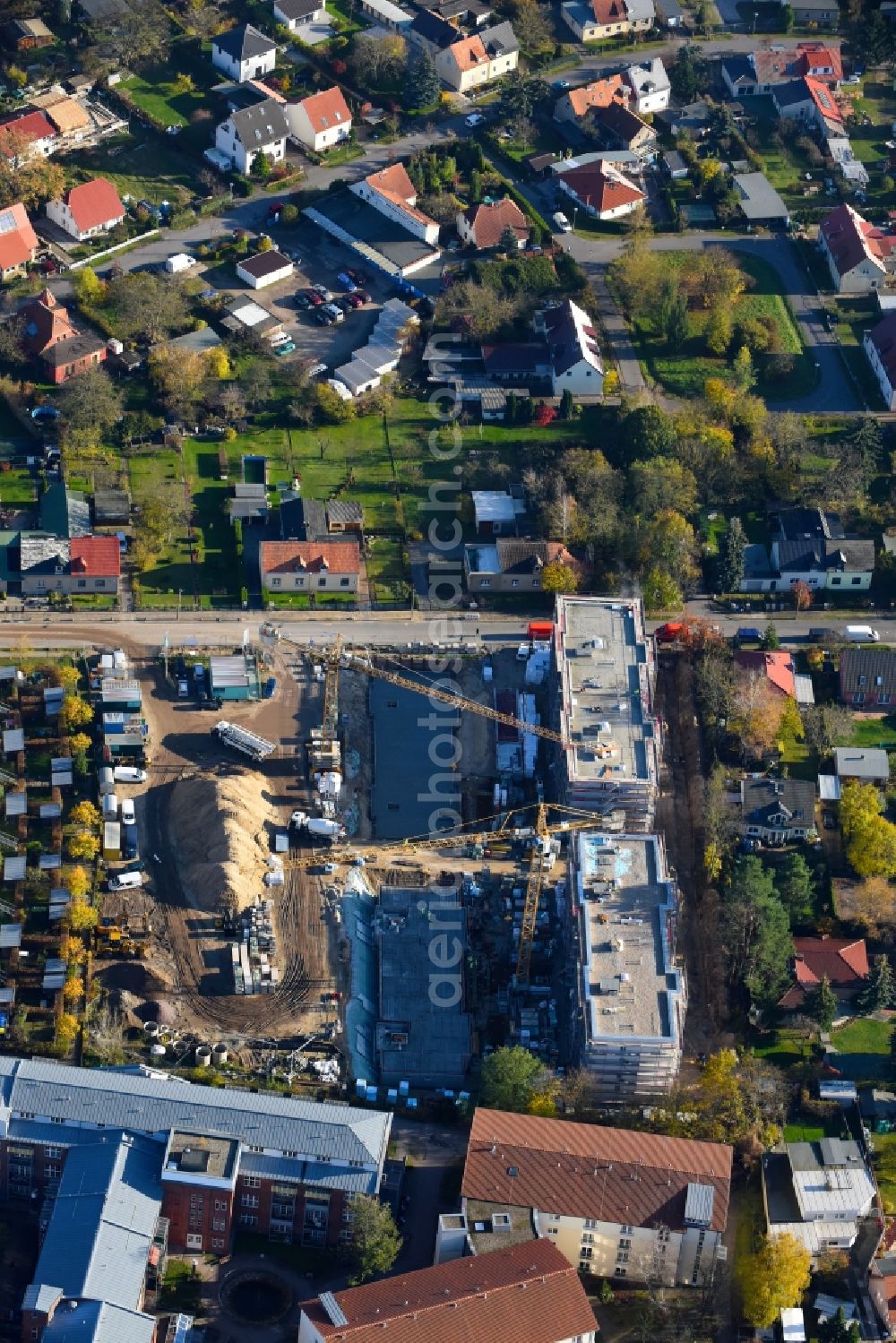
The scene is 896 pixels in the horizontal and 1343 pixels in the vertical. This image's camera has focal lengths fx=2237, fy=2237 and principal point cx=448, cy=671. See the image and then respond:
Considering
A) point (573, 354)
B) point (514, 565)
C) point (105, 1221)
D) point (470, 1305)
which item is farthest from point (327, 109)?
point (470, 1305)

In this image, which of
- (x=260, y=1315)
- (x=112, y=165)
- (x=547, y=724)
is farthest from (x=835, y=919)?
(x=112, y=165)

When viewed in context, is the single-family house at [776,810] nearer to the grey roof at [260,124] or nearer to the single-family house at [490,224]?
the single-family house at [490,224]

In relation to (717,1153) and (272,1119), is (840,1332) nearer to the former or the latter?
(717,1153)

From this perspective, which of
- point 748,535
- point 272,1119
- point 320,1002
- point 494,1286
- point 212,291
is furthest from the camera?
point 212,291

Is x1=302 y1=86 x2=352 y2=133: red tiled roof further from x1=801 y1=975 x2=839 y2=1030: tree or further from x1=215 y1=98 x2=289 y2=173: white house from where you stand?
x1=801 y1=975 x2=839 y2=1030: tree

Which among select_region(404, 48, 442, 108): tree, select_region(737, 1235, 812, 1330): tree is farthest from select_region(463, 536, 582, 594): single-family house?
select_region(404, 48, 442, 108): tree
